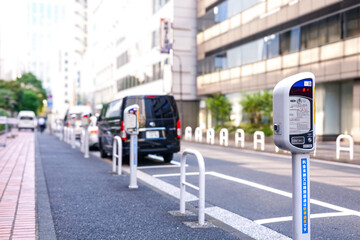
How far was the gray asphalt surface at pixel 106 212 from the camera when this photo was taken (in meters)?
4.68

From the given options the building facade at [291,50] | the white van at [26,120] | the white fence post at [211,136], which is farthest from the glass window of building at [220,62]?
the white van at [26,120]

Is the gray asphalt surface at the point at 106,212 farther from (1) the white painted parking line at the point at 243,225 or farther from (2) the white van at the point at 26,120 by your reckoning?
(2) the white van at the point at 26,120

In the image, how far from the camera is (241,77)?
33969 millimetres

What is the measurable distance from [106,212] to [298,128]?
3.44 metres

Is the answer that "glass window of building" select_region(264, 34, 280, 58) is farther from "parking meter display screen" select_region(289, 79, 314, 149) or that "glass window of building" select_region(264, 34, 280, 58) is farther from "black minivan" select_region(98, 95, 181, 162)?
"parking meter display screen" select_region(289, 79, 314, 149)

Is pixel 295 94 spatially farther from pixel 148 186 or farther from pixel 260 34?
pixel 260 34

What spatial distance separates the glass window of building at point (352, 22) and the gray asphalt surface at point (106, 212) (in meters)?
17.9

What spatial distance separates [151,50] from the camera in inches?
1895

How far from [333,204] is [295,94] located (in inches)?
153

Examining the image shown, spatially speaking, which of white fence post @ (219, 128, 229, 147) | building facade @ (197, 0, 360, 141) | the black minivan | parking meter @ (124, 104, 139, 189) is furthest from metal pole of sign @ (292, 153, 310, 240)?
building facade @ (197, 0, 360, 141)

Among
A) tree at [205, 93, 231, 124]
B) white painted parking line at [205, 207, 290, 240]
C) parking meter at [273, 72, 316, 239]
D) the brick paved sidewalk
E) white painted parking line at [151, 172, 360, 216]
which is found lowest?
white painted parking line at [205, 207, 290, 240]

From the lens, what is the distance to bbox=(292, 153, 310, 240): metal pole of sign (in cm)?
323

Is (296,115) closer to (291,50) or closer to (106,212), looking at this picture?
(106,212)

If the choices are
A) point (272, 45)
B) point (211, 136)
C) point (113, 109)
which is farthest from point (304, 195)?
point (272, 45)
